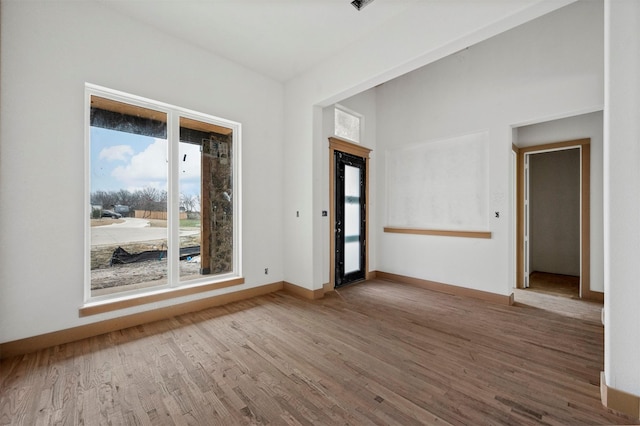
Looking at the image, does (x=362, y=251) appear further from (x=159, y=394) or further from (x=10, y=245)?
(x=10, y=245)

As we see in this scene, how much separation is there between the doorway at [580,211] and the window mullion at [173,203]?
5293mm

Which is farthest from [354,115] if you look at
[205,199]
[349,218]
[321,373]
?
[321,373]

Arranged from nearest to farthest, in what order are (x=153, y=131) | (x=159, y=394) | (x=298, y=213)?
(x=159, y=394), (x=153, y=131), (x=298, y=213)

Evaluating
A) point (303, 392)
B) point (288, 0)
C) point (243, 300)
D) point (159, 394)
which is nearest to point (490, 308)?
point (303, 392)

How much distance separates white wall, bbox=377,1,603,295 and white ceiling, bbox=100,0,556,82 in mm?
1941

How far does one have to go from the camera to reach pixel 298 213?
14.0 ft

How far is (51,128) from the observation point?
8.39 feet

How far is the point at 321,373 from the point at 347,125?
405cm

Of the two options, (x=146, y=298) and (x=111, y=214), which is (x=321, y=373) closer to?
(x=146, y=298)

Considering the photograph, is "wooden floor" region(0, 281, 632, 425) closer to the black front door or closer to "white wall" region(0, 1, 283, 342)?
"white wall" region(0, 1, 283, 342)

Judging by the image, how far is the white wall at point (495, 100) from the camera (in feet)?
10.9

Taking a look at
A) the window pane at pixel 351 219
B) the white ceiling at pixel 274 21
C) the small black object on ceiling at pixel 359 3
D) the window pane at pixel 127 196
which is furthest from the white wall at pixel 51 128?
the window pane at pixel 351 219

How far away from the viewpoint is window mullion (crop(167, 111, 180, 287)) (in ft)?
11.1

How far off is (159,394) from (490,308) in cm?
386
